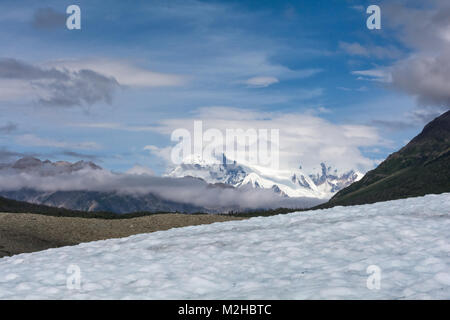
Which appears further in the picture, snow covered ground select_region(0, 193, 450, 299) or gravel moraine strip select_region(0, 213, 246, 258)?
gravel moraine strip select_region(0, 213, 246, 258)

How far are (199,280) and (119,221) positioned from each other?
42.6 m

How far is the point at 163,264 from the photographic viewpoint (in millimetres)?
16500

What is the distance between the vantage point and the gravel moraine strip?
41.8 meters

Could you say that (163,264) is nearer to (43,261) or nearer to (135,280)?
(135,280)

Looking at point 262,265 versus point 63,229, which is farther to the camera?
point 63,229

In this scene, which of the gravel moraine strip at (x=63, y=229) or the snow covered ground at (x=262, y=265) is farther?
the gravel moraine strip at (x=63, y=229)

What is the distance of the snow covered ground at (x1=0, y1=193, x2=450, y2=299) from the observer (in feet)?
42.2

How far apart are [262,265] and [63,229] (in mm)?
37455

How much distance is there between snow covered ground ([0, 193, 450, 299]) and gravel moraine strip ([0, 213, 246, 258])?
2143 cm

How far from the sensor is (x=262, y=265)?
15781 mm

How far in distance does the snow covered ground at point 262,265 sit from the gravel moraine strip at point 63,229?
2143cm

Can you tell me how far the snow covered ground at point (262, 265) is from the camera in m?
12.9

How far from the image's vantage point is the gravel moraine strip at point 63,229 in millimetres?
41778
